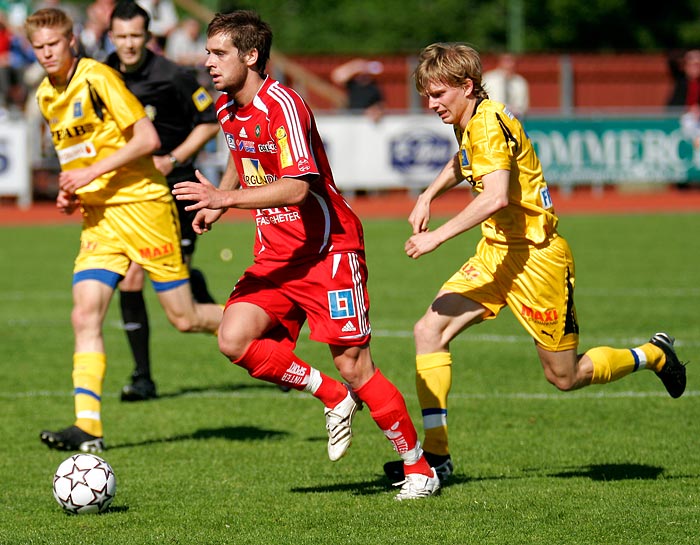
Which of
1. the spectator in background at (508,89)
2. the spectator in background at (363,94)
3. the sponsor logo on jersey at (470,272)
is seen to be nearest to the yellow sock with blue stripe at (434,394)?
the sponsor logo on jersey at (470,272)

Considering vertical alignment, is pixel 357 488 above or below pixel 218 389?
above

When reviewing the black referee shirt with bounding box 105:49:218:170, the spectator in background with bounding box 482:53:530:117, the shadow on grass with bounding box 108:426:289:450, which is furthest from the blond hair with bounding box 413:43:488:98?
the spectator in background with bounding box 482:53:530:117

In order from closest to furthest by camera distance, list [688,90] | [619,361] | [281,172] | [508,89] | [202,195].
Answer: [202,195] < [281,172] < [619,361] < [508,89] < [688,90]

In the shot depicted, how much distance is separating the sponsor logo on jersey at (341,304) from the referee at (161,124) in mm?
2717

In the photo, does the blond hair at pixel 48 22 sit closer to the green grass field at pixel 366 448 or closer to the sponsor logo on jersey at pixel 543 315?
the green grass field at pixel 366 448

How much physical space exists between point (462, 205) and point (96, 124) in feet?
53.1

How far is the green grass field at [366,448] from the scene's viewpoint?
550 cm

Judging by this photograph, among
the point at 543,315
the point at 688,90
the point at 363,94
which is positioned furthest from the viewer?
the point at 688,90

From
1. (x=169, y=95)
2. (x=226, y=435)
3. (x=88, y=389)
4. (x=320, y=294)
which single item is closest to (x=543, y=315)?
(x=320, y=294)

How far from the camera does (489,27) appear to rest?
133 ft

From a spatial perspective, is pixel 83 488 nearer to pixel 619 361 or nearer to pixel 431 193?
pixel 431 193

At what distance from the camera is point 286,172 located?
18.5 feet

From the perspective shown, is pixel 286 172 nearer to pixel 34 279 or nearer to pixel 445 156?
pixel 34 279

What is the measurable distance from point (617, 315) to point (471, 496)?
5972 millimetres
